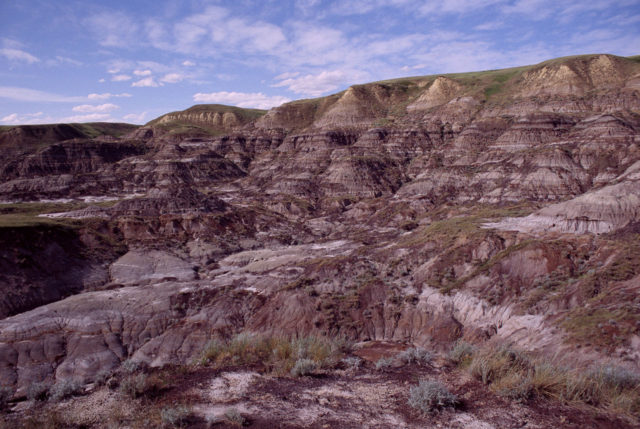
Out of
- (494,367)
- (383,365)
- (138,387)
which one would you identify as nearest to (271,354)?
(383,365)

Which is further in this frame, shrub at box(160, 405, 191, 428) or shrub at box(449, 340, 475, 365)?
shrub at box(449, 340, 475, 365)

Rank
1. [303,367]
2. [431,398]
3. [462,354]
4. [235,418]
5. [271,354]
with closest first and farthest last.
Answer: [235,418] → [431,398] → [303,367] → [462,354] → [271,354]

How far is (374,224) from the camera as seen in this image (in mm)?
66875

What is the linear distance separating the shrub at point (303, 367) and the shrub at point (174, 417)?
2746 millimetres

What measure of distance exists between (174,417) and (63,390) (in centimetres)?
330

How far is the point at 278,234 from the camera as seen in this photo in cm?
6419

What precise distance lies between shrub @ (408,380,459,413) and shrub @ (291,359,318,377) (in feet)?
8.52

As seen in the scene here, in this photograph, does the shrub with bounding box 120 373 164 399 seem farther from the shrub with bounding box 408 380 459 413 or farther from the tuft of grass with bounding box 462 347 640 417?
the tuft of grass with bounding box 462 347 640 417

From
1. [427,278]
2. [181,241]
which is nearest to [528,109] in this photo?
[427,278]

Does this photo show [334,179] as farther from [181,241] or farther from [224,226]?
[181,241]

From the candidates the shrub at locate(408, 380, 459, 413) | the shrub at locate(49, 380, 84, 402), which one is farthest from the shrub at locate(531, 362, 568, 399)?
the shrub at locate(49, 380, 84, 402)

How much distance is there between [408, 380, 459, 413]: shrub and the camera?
280 inches

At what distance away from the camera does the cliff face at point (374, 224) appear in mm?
27547

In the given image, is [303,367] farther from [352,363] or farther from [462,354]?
[462,354]
